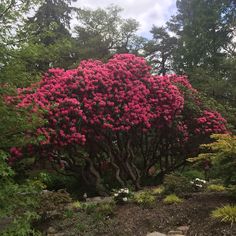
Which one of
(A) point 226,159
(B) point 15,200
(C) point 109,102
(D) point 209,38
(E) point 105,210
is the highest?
(D) point 209,38

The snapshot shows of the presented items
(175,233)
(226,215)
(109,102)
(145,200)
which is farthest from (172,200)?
(109,102)

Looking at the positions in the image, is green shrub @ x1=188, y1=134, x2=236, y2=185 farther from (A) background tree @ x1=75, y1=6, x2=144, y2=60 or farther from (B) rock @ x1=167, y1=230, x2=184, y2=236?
(A) background tree @ x1=75, y1=6, x2=144, y2=60

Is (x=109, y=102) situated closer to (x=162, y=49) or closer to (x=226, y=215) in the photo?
(x=226, y=215)

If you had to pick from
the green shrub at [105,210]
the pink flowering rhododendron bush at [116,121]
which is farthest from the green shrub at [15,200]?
the pink flowering rhododendron bush at [116,121]

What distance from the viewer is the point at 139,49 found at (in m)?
29.1

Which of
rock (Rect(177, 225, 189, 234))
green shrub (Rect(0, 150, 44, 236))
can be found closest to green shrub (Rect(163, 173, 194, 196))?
rock (Rect(177, 225, 189, 234))

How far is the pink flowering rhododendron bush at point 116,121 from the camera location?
10422 mm

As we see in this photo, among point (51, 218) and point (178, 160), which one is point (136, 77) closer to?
point (178, 160)

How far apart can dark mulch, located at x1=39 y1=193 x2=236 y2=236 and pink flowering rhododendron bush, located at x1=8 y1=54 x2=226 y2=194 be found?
2774 millimetres

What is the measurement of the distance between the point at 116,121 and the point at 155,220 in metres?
4.36

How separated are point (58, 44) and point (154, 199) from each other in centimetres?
398

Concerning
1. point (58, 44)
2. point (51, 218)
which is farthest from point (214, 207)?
point (58, 44)

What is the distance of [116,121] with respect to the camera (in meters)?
11.1

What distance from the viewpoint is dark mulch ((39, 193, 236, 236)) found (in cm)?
662
